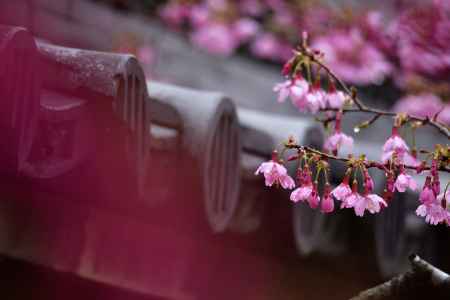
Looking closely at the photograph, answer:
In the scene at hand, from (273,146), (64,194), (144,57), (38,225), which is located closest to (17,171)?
(64,194)

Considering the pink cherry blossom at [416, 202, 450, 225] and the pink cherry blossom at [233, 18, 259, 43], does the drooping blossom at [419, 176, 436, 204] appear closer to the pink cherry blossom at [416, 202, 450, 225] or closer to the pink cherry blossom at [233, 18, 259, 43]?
the pink cherry blossom at [416, 202, 450, 225]

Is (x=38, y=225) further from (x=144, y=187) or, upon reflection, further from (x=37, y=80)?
(x=37, y=80)

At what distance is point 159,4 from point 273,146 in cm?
435

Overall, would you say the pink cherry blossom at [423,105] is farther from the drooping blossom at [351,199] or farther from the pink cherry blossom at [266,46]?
the drooping blossom at [351,199]

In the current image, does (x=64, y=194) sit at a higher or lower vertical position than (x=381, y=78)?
lower

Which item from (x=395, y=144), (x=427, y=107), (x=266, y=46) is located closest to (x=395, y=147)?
(x=395, y=144)

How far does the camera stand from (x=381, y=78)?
7539 millimetres

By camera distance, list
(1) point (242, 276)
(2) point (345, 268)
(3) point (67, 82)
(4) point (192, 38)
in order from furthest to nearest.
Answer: (4) point (192, 38)
(2) point (345, 268)
(1) point (242, 276)
(3) point (67, 82)

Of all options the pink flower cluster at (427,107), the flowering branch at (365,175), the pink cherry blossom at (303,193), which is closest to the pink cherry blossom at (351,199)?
the flowering branch at (365,175)

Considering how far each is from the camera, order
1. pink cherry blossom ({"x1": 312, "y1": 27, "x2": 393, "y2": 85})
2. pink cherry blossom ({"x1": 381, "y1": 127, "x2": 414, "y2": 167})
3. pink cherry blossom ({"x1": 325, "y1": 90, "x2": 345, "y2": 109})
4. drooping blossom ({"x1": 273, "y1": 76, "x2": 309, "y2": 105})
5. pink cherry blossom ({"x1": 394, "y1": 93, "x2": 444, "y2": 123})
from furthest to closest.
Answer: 1. pink cherry blossom ({"x1": 312, "y1": 27, "x2": 393, "y2": 85})
2. pink cherry blossom ({"x1": 394, "y1": 93, "x2": 444, "y2": 123})
3. pink cherry blossom ({"x1": 325, "y1": 90, "x2": 345, "y2": 109})
4. drooping blossom ({"x1": 273, "y1": 76, "x2": 309, "y2": 105})
5. pink cherry blossom ({"x1": 381, "y1": 127, "x2": 414, "y2": 167})

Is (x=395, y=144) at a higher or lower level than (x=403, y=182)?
higher

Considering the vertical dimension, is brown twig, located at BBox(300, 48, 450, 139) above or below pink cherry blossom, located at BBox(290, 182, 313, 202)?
above

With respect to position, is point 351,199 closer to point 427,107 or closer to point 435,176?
point 435,176

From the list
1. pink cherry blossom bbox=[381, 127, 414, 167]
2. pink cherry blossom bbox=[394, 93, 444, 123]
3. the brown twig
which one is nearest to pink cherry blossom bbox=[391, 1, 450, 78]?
pink cherry blossom bbox=[394, 93, 444, 123]
